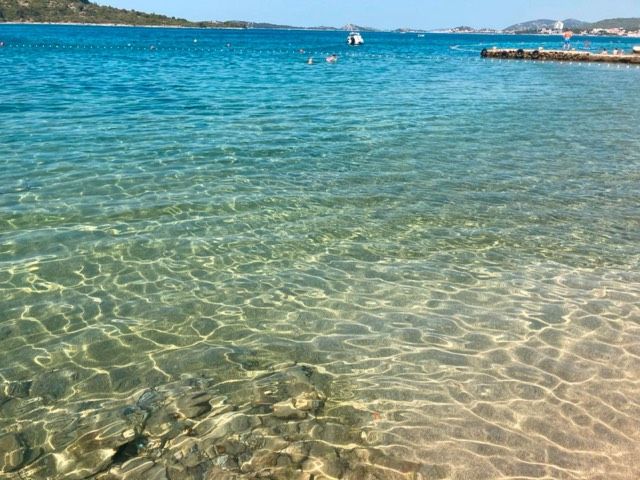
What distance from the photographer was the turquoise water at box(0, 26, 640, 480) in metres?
4.71

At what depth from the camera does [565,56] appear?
6581 centimetres

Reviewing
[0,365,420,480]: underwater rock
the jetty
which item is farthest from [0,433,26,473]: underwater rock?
the jetty

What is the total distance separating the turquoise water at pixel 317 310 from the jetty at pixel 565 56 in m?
54.1

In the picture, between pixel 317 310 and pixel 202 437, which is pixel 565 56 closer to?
pixel 317 310

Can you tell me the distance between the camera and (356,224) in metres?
9.88

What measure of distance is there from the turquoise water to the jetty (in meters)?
54.1

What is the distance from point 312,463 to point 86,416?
2.29 meters

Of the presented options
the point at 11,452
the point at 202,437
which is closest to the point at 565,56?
the point at 202,437

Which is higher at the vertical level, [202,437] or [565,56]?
[565,56]

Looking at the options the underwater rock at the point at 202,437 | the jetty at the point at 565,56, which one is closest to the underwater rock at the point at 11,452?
the underwater rock at the point at 202,437

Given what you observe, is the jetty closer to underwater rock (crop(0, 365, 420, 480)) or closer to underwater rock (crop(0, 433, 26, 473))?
underwater rock (crop(0, 365, 420, 480))

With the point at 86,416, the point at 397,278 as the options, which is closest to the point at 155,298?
the point at 86,416

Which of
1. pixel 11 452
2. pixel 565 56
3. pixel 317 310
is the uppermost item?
pixel 565 56

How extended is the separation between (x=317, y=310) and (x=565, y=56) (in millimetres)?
70862
